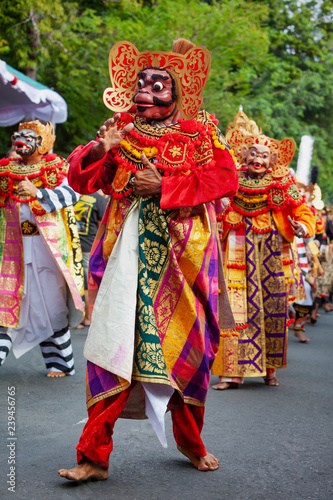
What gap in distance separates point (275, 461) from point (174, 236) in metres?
1.44

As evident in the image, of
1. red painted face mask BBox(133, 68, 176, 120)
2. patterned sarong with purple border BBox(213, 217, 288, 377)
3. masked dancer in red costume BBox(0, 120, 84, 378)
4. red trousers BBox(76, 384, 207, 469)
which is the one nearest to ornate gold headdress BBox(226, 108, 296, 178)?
patterned sarong with purple border BBox(213, 217, 288, 377)

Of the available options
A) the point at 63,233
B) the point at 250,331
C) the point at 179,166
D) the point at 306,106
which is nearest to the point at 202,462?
the point at 179,166

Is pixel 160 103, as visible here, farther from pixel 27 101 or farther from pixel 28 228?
pixel 27 101

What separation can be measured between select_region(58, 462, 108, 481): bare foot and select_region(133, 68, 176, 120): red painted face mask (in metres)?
1.87

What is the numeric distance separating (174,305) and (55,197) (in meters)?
2.68

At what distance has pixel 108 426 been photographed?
11.5 feet

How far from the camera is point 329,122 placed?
24.4 m

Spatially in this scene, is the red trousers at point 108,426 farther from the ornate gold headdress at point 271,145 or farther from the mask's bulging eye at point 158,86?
the ornate gold headdress at point 271,145

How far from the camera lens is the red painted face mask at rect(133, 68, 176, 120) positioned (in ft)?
12.4

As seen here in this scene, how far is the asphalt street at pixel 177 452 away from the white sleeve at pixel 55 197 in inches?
60.3

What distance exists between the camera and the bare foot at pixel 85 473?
3449 mm

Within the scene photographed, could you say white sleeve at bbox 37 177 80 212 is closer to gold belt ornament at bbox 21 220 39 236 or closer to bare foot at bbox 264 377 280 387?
gold belt ornament at bbox 21 220 39 236

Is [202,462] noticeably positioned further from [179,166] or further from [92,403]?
[179,166]

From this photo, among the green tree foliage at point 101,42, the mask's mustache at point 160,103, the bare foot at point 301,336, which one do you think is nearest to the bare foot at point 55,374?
the mask's mustache at point 160,103
